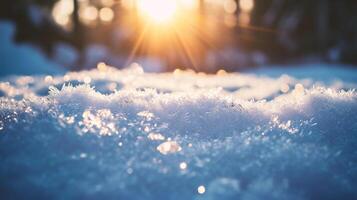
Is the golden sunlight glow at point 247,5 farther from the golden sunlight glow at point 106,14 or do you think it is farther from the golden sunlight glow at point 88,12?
the golden sunlight glow at point 88,12

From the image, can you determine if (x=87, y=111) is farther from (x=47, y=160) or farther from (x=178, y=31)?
(x=178, y=31)

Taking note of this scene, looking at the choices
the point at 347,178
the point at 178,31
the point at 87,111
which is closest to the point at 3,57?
the point at 178,31

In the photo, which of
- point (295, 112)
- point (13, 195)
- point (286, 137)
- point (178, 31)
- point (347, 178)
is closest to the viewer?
point (13, 195)

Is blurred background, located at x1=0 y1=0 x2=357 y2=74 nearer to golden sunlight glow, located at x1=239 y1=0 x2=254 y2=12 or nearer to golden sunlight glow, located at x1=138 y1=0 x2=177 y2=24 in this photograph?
golden sunlight glow, located at x1=138 y1=0 x2=177 y2=24

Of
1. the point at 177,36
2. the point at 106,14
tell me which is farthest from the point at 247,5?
the point at 106,14

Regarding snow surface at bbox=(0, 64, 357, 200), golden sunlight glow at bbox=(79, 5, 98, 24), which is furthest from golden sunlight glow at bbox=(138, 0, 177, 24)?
snow surface at bbox=(0, 64, 357, 200)
